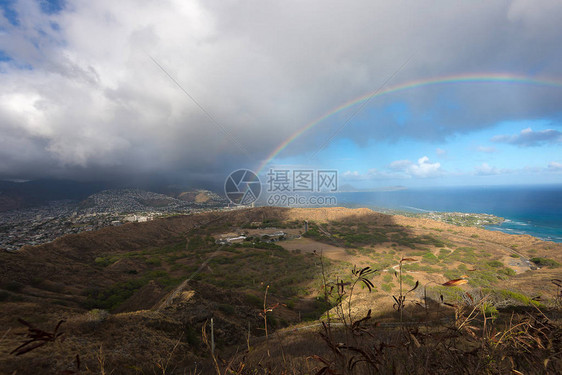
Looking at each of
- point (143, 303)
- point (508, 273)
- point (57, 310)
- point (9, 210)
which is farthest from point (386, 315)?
point (9, 210)

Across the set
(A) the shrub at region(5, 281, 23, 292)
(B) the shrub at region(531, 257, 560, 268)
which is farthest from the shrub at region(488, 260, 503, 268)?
(A) the shrub at region(5, 281, 23, 292)

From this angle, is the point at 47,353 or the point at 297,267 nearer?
the point at 47,353

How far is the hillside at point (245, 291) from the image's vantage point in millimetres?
5020

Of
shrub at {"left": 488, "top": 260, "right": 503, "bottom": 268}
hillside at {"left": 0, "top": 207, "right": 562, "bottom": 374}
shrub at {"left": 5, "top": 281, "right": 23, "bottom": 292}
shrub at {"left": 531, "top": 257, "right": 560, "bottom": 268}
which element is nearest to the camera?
hillside at {"left": 0, "top": 207, "right": 562, "bottom": 374}

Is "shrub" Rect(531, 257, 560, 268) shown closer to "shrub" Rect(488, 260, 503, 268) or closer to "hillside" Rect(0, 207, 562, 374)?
"hillside" Rect(0, 207, 562, 374)

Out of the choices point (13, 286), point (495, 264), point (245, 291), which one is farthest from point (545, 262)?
point (13, 286)

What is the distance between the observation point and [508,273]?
21328 mm

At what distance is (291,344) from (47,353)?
6.51m

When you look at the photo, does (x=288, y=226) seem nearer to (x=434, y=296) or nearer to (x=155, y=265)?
(x=155, y=265)

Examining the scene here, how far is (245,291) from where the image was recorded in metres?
16.9

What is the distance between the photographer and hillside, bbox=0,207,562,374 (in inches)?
198

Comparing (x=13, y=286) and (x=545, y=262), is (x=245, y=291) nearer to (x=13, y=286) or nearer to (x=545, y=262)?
(x=13, y=286)

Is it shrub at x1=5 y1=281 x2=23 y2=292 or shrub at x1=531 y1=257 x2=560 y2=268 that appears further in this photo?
shrub at x1=531 y1=257 x2=560 y2=268

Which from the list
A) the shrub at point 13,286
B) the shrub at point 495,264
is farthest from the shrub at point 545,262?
the shrub at point 13,286
